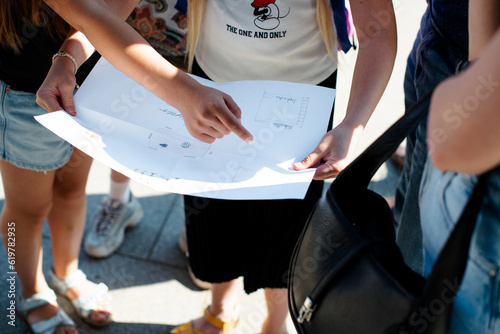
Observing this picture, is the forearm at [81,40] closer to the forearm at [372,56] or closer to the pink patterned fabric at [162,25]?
the pink patterned fabric at [162,25]

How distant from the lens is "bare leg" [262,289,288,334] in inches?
62.5

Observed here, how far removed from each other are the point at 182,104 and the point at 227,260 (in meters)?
0.70

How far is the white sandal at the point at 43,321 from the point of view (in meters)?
1.73

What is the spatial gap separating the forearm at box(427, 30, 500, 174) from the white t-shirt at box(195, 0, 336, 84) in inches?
25.4

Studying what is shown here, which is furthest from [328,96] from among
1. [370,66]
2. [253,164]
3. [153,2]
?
[153,2]

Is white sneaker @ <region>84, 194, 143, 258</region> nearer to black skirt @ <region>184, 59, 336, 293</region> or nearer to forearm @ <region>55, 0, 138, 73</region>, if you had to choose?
black skirt @ <region>184, 59, 336, 293</region>

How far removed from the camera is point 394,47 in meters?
1.16

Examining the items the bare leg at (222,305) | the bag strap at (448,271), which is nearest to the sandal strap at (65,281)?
the bare leg at (222,305)

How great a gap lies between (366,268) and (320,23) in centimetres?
72

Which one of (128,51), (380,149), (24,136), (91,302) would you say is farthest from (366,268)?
(91,302)

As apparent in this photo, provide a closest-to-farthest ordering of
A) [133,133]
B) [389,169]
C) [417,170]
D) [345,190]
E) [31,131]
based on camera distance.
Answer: [345,190], [133,133], [31,131], [417,170], [389,169]

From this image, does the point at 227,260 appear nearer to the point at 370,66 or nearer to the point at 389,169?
the point at 370,66

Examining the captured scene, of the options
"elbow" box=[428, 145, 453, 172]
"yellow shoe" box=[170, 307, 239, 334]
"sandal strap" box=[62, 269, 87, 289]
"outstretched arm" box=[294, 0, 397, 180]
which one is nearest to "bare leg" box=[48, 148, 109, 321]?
"sandal strap" box=[62, 269, 87, 289]

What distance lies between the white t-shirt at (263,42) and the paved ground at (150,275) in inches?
20.9
